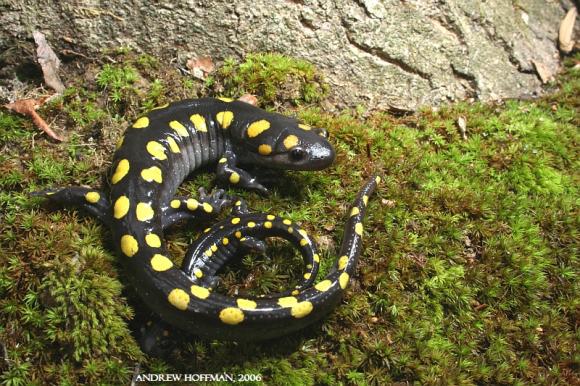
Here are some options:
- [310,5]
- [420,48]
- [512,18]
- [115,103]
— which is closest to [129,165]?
[115,103]

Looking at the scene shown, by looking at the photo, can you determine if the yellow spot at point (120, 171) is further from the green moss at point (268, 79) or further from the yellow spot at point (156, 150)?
the green moss at point (268, 79)

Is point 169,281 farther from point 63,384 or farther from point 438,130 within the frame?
point 438,130

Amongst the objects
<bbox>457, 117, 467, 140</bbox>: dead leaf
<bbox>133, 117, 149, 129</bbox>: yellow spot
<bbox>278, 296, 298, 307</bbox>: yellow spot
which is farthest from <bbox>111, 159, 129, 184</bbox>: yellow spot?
<bbox>457, 117, 467, 140</bbox>: dead leaf

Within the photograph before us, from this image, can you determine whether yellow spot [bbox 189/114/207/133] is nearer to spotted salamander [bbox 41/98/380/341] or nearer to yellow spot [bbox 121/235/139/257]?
spotted salamander [bbox 41/98/380/341]

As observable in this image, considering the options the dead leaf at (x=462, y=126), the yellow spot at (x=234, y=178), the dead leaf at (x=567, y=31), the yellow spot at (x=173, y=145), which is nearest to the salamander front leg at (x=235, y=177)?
the yellow spot at (x=234, y=178)

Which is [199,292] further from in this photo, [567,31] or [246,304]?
[567,31]

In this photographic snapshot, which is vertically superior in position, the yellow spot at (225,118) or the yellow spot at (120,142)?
the yellow spot at (225,118)
